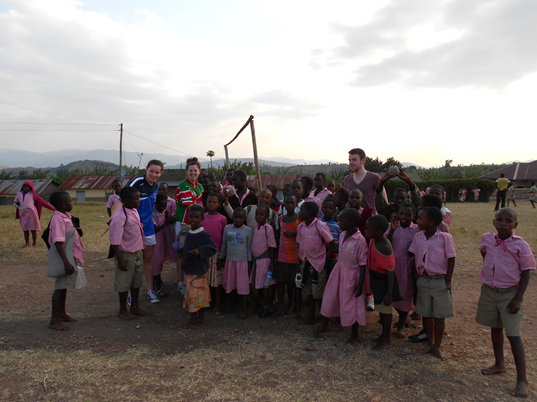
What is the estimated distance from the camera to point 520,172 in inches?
1262

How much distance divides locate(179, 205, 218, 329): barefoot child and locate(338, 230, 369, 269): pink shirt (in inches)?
59.7

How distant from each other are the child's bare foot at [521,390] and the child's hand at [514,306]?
565 millimetres

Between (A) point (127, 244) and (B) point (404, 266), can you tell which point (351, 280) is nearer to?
(B) point (404, 266)

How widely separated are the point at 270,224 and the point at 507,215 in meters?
2.60

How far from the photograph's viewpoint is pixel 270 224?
454 cm

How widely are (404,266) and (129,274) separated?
331cm

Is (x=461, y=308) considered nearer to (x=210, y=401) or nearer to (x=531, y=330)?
(x=531, y=330)

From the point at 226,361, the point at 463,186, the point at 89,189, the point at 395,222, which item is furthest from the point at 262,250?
the point at 89,189

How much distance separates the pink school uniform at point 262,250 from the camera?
14.5ft

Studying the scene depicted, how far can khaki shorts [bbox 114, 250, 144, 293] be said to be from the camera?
14.0ft

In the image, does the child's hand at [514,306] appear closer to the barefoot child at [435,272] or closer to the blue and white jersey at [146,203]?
the barefoot child at [435,272]

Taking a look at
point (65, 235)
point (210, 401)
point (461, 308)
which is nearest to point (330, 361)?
point (210, 401)

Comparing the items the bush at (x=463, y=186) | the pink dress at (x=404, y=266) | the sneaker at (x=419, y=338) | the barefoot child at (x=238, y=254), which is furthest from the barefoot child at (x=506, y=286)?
the bush at (x=463, y=186)

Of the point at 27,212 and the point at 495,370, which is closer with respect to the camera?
the point at 495,370
